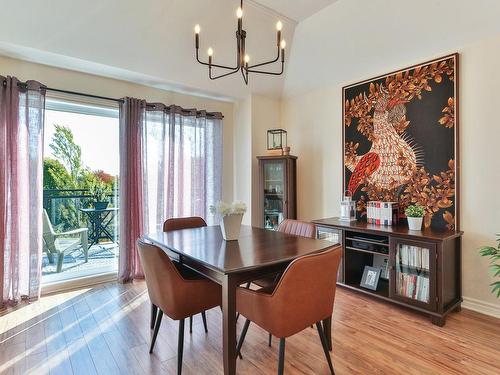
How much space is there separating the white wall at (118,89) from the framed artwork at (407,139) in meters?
1.72

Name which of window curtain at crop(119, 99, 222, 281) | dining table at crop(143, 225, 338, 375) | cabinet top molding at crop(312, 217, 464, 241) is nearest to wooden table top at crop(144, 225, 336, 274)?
dining table at crop(143, 225, 338, 375)

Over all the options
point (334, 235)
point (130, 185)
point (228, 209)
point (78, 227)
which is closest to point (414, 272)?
point (334, 235)

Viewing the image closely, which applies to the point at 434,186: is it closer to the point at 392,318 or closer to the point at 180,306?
the point at 392,318

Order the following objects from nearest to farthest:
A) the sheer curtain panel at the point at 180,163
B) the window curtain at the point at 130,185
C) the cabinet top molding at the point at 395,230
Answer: the cabinet top molding at the point at 395,230
the window curtain at the point at 130,185
the sheer curtain panel at the point at 180,163

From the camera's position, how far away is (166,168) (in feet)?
12.3

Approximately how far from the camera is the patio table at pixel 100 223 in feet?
11.6

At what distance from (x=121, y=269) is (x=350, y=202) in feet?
9.15

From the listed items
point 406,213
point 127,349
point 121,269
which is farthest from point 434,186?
point 121,269

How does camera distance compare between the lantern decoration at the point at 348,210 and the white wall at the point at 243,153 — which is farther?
the white wall at the point at 243,153

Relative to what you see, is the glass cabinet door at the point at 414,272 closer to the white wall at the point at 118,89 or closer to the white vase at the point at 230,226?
the white vase at the point at 230,226

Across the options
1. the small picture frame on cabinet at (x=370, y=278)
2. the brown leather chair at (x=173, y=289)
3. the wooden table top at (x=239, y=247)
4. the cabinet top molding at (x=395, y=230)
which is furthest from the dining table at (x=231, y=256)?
the small picture frame on cabinet at (x=370, y=278)

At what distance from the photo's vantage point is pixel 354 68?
11.3 ft

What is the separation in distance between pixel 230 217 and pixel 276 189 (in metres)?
2.06

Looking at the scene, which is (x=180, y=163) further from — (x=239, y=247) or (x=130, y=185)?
(x=239, y=247)
